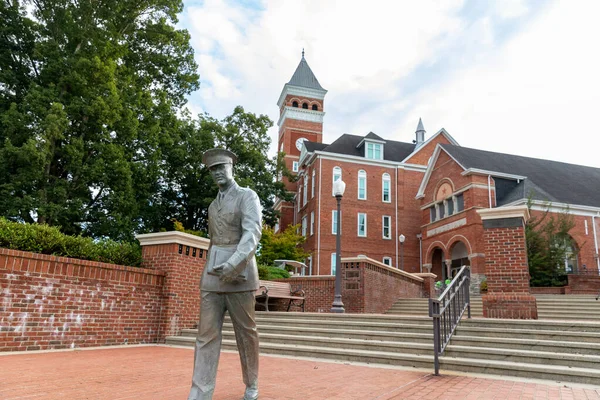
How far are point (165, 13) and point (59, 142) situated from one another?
8707 mm

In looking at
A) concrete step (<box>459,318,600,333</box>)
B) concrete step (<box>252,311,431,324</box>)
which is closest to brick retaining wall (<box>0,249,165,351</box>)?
concrete step (<box>252,311,431,324</box>)

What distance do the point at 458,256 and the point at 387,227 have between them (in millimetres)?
6776

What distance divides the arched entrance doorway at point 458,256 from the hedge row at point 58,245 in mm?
26177

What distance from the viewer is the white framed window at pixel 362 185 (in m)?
36.9

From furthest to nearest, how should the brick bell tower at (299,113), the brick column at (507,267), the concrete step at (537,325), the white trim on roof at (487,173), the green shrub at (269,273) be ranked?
the brick bell tower at (299,113)
the white trim on roof at (487,173)
the green shrub at (269,273)
the brick column at (507,267)
the concrete step at (537,325)

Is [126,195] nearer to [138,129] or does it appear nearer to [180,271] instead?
[138,129]

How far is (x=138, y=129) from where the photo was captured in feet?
66.1

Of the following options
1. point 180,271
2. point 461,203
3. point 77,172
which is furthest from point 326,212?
point 180,271

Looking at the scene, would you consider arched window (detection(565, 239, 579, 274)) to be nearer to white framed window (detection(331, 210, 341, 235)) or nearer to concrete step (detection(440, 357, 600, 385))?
white framed window (detection(331, 210, 341, 235))

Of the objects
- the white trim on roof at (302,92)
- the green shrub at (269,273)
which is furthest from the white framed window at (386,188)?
the white trim on roof at (302,92)

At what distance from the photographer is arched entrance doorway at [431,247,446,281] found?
109 feet

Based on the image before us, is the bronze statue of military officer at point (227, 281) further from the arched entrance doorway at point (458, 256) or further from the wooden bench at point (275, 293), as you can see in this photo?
the arched entrance doorway at point (458, 256)

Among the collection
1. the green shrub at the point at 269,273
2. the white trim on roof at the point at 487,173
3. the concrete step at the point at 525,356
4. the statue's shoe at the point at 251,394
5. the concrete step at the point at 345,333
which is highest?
the white trim on roof at the point at 487,173

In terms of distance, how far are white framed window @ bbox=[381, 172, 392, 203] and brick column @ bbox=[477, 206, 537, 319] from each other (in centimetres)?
2764
